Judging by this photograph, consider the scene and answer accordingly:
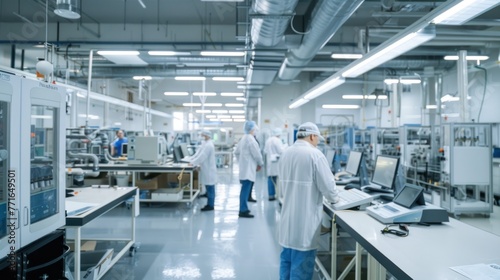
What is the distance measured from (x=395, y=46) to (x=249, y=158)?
2.55m

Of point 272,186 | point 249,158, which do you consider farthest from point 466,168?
point 249,158

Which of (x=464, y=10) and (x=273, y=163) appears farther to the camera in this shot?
(x=273, y=163)

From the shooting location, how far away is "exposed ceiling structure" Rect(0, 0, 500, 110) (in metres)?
4.48

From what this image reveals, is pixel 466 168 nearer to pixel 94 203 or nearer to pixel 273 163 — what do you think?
pixel 273 163

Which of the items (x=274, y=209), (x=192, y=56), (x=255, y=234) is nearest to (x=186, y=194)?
(x=274, y=209)

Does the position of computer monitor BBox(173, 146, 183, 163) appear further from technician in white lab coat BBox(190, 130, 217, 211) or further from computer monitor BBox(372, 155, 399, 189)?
computer monitor BBox(372, 155, 399, 189)

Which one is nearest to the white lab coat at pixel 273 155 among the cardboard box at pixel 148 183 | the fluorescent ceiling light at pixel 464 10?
the cardboard box at pixel 148 183

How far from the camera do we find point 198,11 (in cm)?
535

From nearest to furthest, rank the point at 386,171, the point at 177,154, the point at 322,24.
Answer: the point at 386,171 < the point at 322,24 < the point at 177,154

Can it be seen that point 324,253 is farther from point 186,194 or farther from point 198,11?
point 198,11

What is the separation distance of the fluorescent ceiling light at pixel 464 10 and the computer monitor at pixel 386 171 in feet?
3.68

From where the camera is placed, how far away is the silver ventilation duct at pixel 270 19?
2737mm

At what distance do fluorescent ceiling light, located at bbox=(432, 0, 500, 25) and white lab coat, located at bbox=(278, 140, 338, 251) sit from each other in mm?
1352

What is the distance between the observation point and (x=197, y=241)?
11.7 feet
